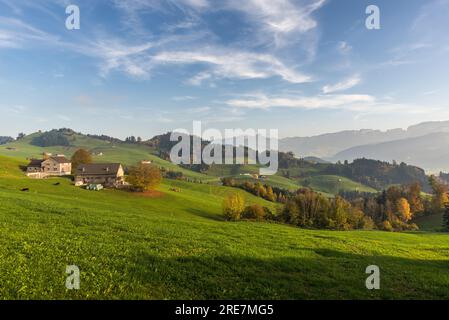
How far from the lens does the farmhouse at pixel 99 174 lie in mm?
112562

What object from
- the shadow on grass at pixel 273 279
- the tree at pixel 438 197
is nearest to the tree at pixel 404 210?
the tree at pixel 438 197

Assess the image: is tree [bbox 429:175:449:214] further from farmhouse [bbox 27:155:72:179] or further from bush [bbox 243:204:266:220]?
farmhouse [bbox 27:155:72:179]

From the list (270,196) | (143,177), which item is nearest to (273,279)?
(143,177)

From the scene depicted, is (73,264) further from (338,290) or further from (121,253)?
(338,290)

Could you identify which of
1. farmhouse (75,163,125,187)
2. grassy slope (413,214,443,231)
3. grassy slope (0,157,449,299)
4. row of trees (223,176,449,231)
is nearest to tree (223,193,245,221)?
row of trees (223,176,449,231)

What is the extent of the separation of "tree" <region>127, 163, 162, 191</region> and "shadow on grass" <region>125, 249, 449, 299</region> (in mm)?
81273

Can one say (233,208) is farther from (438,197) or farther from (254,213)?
(438,197)

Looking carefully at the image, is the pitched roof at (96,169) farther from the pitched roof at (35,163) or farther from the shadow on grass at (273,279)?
the shadow on grass at (273,279)

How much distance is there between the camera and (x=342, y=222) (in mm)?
91750

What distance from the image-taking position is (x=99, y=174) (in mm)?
114750

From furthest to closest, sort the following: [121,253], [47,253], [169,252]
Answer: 1. [169,252]
2. [121,253]
3. [47,253]

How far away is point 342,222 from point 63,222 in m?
83.3

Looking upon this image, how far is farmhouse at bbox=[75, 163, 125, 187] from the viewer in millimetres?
112562
